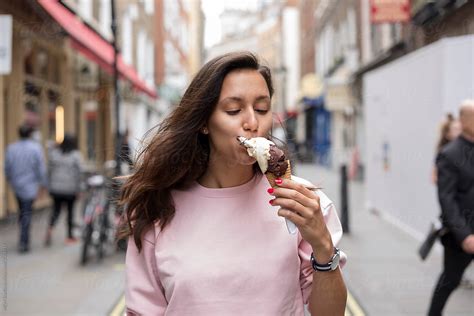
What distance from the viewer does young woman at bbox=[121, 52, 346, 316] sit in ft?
5.71

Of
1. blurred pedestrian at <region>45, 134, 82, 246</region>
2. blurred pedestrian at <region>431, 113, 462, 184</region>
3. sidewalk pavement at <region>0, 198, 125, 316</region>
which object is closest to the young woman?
sidewalk pavement at <region>0, 198, 125, 316</region>

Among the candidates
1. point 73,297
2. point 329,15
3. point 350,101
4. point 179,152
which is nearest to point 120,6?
point 350,101

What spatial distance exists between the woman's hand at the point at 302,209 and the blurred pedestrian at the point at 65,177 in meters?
7.55

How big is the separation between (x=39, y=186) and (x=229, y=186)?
23.9ft

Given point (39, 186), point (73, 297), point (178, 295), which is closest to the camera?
point (178, 295)

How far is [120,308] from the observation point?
5457mm

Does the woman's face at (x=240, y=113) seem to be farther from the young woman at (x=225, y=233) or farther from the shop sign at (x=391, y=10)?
the shop sign at (x=391, y=10)

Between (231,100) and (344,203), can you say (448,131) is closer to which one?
(344,203)

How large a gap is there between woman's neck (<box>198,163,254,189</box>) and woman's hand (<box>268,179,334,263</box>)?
0.81 feet

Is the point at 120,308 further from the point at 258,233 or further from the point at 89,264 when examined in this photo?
the point at 258,233

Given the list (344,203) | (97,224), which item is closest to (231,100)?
(97,224)

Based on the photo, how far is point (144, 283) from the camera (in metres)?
1.84

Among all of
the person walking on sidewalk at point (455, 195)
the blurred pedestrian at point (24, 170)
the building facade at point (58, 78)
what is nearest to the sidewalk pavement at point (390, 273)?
the person walking on sidewalk at point (455, 195)

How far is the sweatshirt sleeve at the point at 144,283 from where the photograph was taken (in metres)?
1.83
